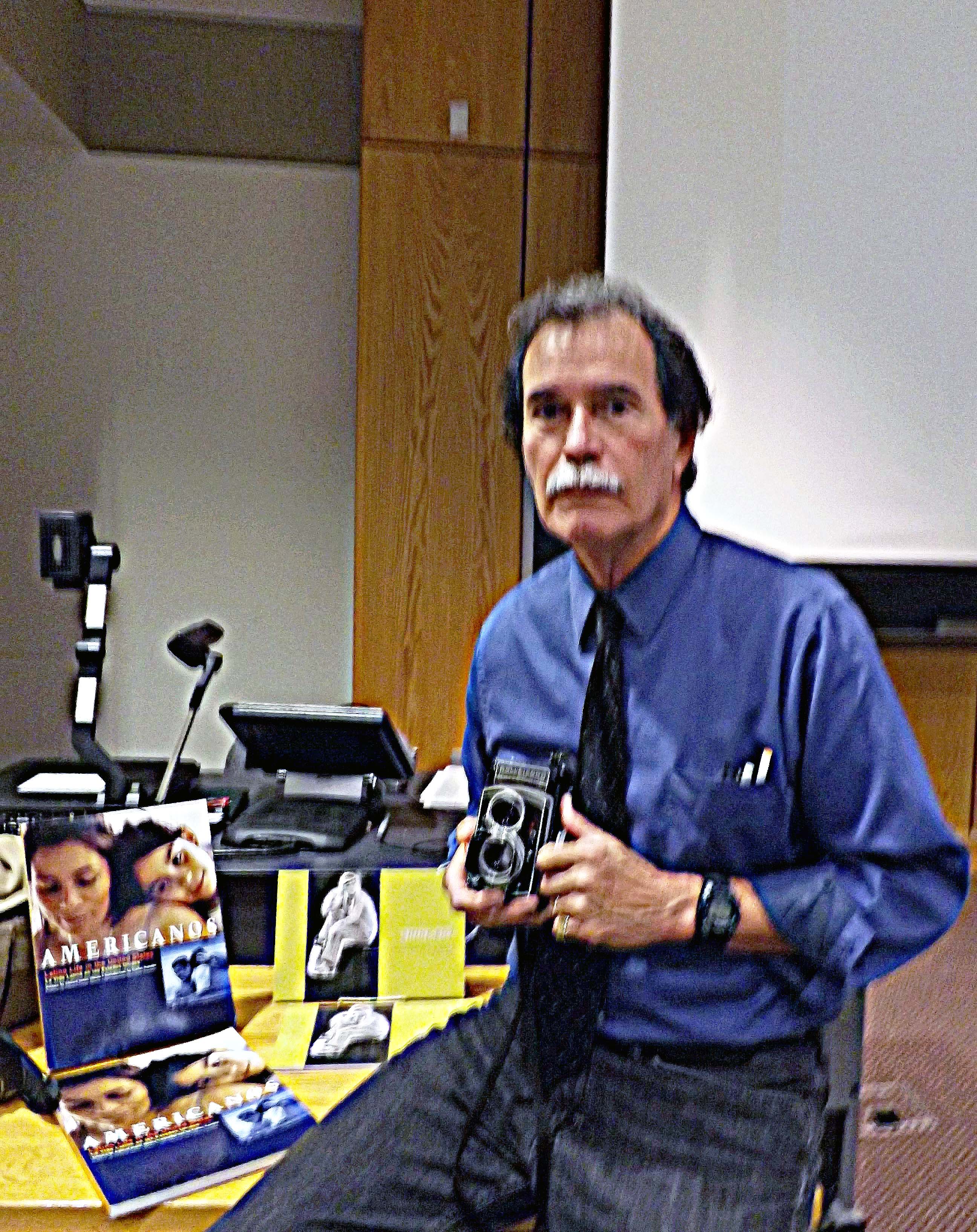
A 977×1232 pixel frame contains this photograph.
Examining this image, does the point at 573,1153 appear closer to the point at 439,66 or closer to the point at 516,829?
the point at 516,829

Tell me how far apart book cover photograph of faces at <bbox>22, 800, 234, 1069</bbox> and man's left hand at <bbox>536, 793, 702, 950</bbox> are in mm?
518

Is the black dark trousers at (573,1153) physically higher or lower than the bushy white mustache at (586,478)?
lower

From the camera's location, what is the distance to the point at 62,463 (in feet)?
9.64

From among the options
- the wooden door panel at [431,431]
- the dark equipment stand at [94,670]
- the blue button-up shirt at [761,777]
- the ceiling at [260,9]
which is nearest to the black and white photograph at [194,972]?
the dark equipment stand at [94,670]

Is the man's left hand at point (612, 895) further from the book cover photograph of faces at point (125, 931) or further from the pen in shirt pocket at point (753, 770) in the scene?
the book cover photograph of faces at point (125, 931)

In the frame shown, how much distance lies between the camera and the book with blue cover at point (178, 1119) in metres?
0.92

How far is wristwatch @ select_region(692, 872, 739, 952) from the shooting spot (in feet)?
2.90

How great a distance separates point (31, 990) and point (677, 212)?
210 cm

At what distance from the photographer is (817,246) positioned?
2.19 metres

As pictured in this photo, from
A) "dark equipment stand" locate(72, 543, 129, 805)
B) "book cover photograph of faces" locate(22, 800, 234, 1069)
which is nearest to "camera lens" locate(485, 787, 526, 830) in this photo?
"book cover photograph of faces" locate(22, 800, 234, 1069)

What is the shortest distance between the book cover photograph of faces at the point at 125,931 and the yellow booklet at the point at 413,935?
21 centimetres

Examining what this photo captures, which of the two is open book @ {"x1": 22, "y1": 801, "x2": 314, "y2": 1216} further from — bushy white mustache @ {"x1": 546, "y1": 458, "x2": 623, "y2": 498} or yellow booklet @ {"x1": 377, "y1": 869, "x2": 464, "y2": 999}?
bushy white mustache @ {"x1": 546, "y1": 458, "x2": 623, "y2": 498}

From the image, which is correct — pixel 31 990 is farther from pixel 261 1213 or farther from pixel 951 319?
pixel 951 319

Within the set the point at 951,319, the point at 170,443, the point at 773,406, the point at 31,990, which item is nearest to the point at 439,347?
the point at 773,406
